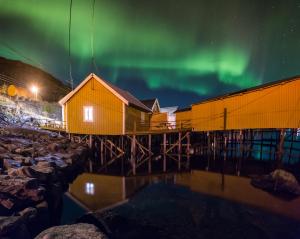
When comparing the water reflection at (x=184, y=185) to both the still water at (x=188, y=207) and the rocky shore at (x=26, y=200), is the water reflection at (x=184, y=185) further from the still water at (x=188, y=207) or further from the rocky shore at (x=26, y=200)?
the rocky shore at (x=26, y=200)

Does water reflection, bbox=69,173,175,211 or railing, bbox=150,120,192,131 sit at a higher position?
railing, bbox=150,120,192,131

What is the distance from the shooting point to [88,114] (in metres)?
23.4

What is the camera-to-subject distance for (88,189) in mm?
13273

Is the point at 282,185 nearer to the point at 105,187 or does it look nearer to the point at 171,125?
the point at 105,187

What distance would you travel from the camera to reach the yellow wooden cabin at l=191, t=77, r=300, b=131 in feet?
52.4

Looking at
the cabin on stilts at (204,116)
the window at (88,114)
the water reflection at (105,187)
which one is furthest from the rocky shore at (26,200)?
the window at (88,114)

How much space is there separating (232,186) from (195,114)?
44.5ft

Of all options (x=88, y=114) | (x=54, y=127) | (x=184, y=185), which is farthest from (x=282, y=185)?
(x=54, y=127)

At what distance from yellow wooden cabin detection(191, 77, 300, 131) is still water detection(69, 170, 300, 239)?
534cm

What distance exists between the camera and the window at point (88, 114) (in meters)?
23.3

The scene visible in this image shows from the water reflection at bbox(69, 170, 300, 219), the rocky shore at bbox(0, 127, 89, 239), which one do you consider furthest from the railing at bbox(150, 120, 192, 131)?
the rocky shore at bbox(0, 127, 89, 239)

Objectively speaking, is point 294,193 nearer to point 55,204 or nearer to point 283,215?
point 283,215

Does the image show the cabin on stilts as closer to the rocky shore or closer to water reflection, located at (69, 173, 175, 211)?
water reflection, located at (69, 173, 175, 211)

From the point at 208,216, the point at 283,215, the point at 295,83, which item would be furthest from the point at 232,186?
the point at 295,83
